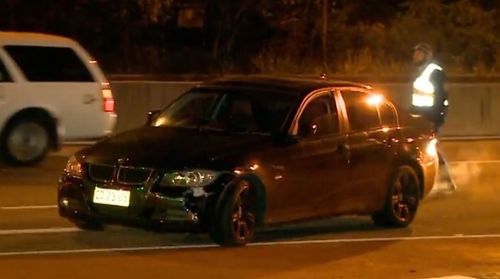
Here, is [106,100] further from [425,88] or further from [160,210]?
[160,210]

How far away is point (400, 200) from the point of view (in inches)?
504

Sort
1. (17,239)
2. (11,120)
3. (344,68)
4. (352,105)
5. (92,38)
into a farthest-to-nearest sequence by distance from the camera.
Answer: (92,38)
(344,68)
(11,120)
(352,105)
(17,239)

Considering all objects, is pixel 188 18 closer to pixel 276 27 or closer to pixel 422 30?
pixel 276 27

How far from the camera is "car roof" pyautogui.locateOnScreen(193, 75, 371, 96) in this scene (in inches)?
469

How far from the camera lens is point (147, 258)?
34.1 feet

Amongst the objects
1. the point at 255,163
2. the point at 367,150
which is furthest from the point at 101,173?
the point at 367,150

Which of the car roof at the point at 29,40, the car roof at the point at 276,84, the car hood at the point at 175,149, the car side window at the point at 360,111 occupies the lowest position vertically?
the car hood at the point at 175,149

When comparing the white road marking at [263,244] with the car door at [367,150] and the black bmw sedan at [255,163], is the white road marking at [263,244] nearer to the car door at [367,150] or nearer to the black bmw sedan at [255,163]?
the black bmw sedan at [255,163]

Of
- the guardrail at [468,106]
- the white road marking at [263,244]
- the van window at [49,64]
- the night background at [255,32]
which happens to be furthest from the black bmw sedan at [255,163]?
the night background at [255,32]

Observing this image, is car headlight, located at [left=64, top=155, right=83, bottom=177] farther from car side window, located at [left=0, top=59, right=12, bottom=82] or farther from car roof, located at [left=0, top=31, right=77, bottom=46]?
car roof, located at [left=0, top=31, right=77, bottom=46]

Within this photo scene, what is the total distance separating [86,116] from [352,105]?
18.7 ft

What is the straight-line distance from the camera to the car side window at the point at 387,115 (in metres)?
12.8

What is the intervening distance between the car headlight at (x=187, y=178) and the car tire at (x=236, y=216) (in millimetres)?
211

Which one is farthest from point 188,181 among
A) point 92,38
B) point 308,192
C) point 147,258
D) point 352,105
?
point 92,38
